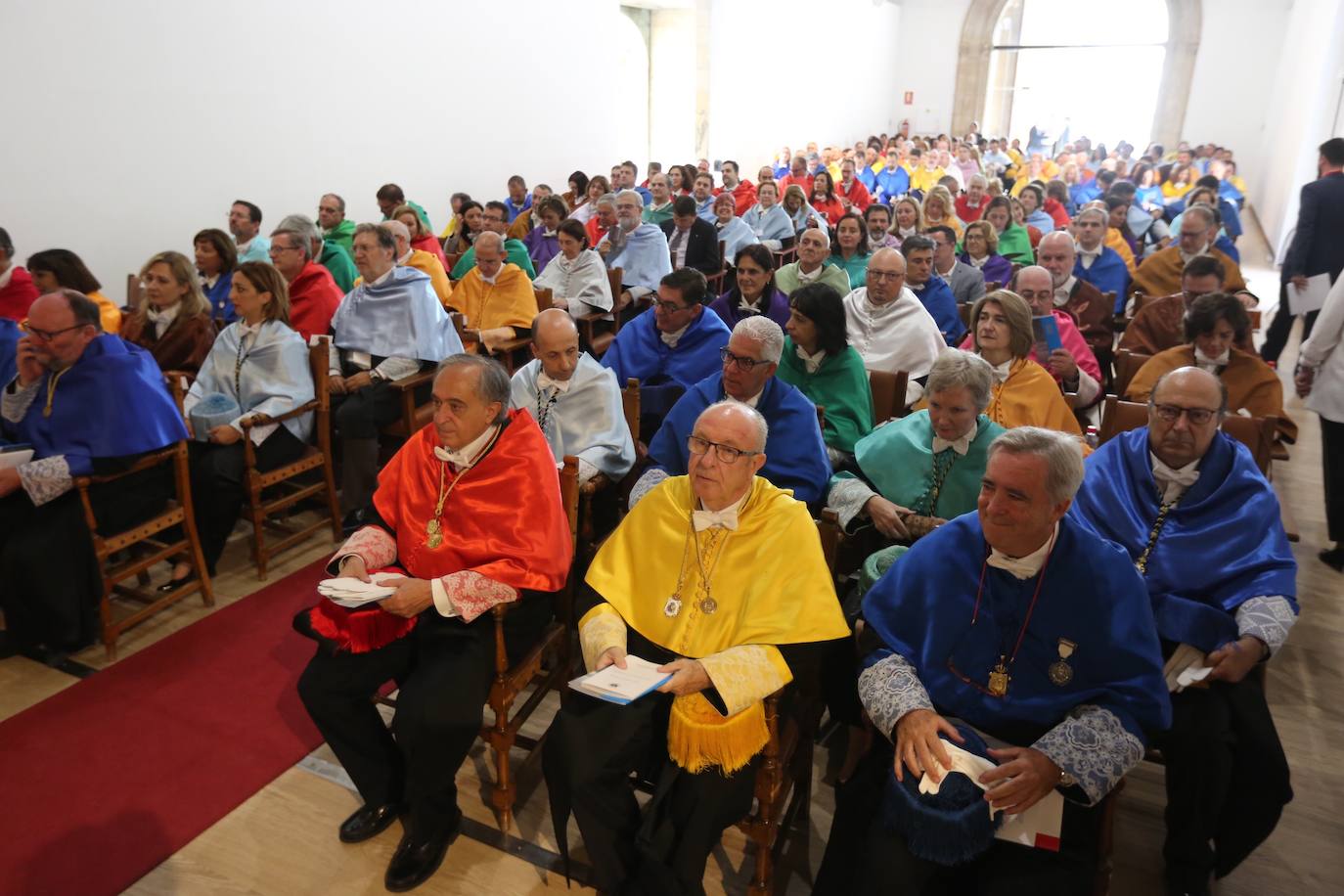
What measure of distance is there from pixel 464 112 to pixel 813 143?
1087cm

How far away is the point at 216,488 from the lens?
13.4 feet

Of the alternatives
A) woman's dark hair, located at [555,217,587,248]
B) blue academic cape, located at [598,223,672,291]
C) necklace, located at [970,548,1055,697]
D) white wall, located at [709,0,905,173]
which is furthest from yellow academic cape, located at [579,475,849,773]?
white wall, located at [709,0,905,173]

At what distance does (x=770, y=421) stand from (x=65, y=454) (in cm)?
273

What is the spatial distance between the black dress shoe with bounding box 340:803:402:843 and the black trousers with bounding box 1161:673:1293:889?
2.24 m

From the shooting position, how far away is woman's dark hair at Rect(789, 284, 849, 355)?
3.67 metres

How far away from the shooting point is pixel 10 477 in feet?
11.0

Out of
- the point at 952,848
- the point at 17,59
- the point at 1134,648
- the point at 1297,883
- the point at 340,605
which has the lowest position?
the point at 1297,883

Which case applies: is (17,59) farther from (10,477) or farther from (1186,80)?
(1186,80)

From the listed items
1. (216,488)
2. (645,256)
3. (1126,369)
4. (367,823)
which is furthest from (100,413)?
(645,256)

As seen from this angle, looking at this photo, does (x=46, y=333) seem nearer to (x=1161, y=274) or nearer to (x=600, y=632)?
(x=600, y=632)

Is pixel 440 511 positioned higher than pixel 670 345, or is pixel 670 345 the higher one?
pixel 670 345

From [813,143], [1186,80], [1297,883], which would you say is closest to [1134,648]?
[1297,883]

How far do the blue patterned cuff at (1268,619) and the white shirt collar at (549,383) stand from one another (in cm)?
245

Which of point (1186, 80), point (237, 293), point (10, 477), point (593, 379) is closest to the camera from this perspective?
point (10, 477)
